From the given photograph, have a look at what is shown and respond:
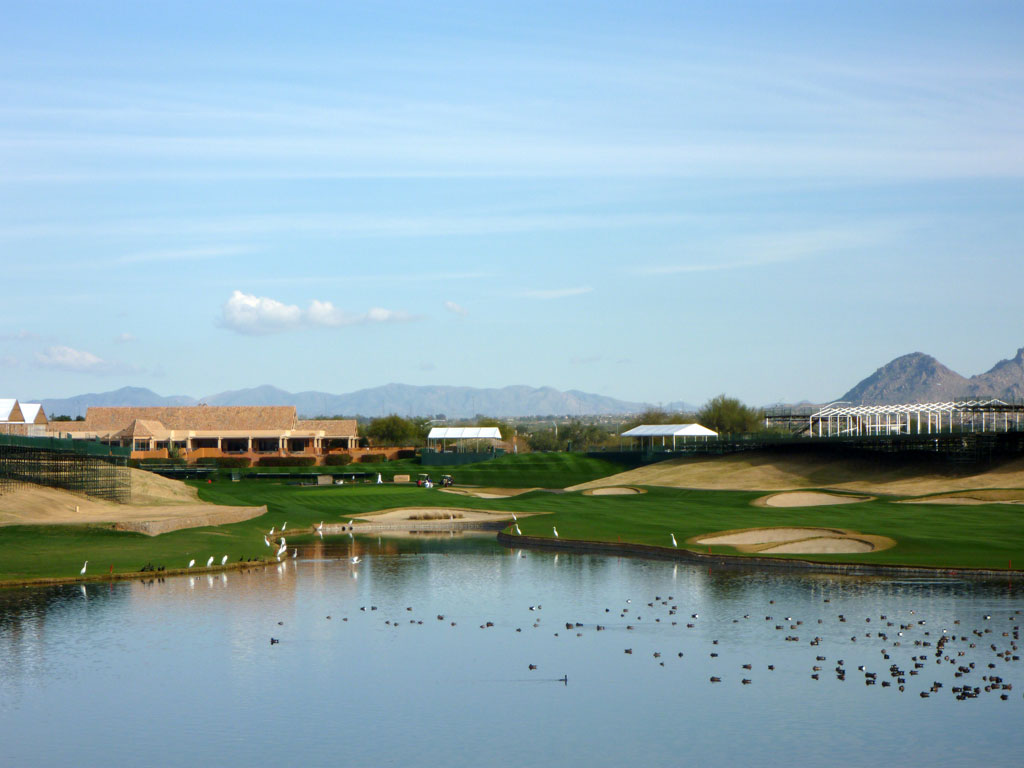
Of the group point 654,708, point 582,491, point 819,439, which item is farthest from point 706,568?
point 819,439

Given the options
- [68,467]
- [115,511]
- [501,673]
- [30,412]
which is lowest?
[501,673]

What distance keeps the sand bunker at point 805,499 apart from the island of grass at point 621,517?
2.11 feet

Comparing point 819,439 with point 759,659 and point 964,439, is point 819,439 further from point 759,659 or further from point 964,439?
point 759,659

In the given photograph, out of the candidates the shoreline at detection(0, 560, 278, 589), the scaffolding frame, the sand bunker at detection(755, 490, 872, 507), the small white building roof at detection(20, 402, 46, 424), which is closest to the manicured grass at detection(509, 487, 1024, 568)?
the sand bunker at detection(755, 490, 872, 507)

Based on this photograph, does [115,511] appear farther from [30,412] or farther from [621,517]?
[30,412]

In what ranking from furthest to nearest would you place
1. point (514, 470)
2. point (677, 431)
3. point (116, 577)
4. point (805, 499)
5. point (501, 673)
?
1. point (677, 431)
2. point (514, 470)
3. point (805, 499)
4. point (116, 577)
5. point (501, 673)

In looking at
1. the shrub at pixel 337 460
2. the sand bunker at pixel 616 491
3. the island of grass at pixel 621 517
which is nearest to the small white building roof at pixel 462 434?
the shrub at pixel 337 460

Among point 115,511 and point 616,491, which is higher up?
point 115,511

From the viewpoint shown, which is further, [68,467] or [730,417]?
[730,417]

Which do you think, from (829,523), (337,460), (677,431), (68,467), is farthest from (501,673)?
(337,460)

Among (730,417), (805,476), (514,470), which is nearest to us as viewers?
Result: (805,476)

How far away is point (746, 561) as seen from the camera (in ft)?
186

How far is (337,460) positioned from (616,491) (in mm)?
45427

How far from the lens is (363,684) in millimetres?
34094
